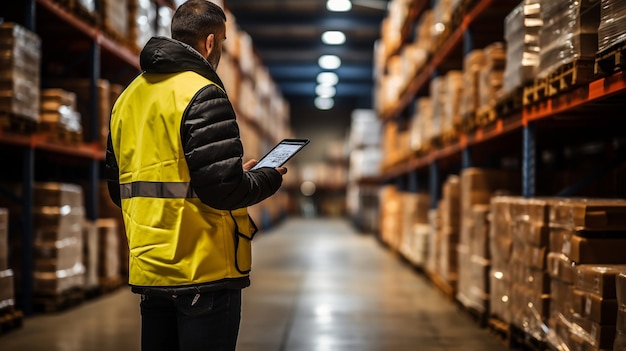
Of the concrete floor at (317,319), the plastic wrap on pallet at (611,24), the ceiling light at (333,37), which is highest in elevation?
the ceiling light at (333,37)

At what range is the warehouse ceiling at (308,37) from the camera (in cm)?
1712

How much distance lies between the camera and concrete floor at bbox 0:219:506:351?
16.5 feet

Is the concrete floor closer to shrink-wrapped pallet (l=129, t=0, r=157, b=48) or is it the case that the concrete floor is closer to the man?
the man

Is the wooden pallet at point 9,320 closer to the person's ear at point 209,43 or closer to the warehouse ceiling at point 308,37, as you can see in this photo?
the person's ear at point 209,43

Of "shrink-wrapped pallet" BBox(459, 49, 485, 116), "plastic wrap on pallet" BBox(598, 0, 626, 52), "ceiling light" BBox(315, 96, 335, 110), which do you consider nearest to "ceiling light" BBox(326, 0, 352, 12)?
"shrink-wrapped pallet" BBox(459, 49, 485, 116)

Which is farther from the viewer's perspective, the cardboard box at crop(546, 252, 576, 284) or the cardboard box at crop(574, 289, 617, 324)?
the cardboard box at crop(546, 252, 576, 284)

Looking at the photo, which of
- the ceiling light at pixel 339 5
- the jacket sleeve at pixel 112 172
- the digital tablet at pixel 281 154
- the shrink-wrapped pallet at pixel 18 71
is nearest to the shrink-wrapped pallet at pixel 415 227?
the shrink-wrapped pallet at pixel 18 71

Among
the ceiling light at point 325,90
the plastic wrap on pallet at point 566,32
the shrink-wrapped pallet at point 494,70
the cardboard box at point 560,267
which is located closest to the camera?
the cardboard box at point 560,267

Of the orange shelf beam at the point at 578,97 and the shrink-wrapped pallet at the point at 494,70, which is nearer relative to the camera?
the orange shelf beam at the point at 578,97

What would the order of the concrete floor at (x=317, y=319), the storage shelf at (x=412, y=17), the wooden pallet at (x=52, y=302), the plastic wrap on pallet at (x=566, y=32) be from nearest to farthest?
the plastic wrap on pallet at (x=566, y=32) < the concrete floor at (x=317, y=319) < the wooden pallet at (x=52, y=302) < the storage shelf at (x=412, y=17)

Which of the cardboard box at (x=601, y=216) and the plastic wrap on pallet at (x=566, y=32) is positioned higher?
the plastic wrap on pallet at (x=566, y=32)

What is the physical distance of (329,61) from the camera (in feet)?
74.8

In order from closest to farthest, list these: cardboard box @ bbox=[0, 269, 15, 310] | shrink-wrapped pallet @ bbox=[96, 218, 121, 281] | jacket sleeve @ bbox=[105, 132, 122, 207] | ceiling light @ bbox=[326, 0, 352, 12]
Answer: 1. jacket sleeve @ bbox=[105, 132, 122, 207]
2. cardboard box @ bbox=[0, 269, 15, 310]
3. shrink-wrapped pallet @ bbox=[96, 218, 121, 281]
4. ceiling light @ bbox=[326, 0, 352, 12]

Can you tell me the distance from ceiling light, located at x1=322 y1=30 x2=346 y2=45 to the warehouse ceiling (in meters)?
0.15
